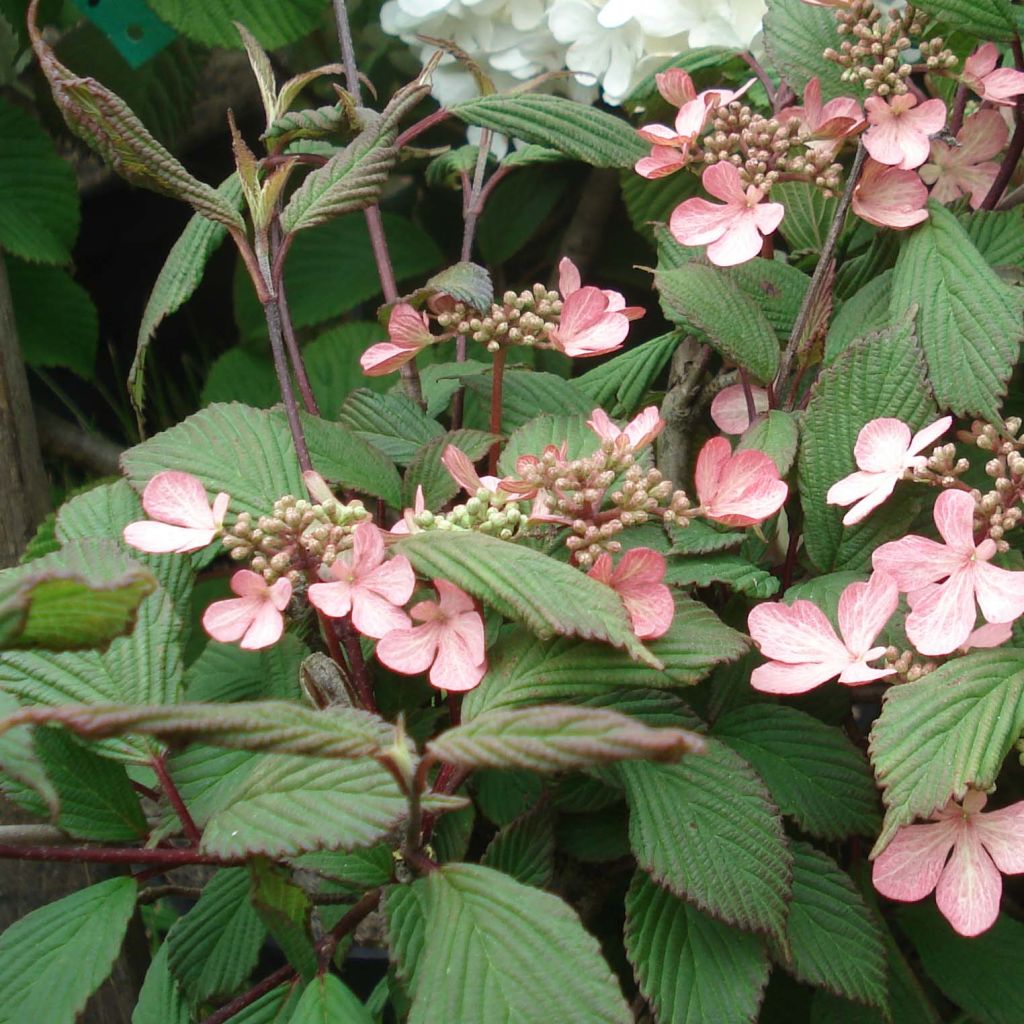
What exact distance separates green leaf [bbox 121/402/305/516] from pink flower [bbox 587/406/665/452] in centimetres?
14

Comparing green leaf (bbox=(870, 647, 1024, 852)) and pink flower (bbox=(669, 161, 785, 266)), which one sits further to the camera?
pink flower (bbox=(669, 161, 785, 266))

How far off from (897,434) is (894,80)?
0.19 metres

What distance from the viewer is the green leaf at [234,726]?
31cm

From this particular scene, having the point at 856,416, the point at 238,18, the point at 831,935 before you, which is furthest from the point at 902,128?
the point at 238,18

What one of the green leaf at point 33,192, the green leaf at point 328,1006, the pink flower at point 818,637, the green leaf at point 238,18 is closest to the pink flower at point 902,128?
the pink flower at point 818,637

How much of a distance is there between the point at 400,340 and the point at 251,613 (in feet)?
0.59

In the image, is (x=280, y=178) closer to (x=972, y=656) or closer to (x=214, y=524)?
(x=214, y=524)

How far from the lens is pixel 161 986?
0.54 m

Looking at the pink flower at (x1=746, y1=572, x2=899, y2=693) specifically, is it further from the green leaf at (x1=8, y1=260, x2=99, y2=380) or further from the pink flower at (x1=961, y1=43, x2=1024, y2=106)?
the green leaf at (x1=8, y1=260, x2=99, y2=380)

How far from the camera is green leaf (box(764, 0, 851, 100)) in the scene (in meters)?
0.62

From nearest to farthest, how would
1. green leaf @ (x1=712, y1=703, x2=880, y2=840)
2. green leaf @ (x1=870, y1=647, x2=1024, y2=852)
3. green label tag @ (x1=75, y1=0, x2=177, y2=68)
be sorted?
green leaf @ (x1=870, y1=647, x2=1024, y2=852) < green leaf @ (x1=712, y1=703, x2=880, y2=840) < green label tag @ (x1=75, y1=0, x2=177, y2=68)

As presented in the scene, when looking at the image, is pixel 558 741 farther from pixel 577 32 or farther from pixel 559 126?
pixel 577 32

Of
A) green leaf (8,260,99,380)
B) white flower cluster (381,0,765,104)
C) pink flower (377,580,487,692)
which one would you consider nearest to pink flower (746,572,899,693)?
pink flower (377,580,487,692)

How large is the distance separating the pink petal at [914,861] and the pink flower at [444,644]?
18 cm
